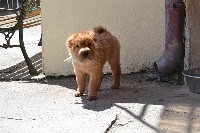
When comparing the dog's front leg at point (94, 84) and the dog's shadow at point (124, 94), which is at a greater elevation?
the dog's front leg at point (94, 84)

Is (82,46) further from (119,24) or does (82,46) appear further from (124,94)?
(119,24)

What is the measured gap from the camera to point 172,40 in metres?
5.43

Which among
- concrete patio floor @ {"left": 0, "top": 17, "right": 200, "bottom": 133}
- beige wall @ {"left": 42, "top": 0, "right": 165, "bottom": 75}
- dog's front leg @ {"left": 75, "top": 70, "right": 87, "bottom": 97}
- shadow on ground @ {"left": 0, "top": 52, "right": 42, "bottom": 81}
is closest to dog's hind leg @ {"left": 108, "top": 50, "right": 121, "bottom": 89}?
concrete patio floor @ {"left": 0, "top": 17, "right": 200, "bottom": 133}

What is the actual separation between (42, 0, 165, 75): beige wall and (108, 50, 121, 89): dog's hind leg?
70 centimetres

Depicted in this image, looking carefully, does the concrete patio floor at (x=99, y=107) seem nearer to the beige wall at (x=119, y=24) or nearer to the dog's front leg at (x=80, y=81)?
the dog's front leg at (x=80, y=81)

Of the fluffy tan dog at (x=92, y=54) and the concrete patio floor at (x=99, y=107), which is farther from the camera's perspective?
the fluffy tan dog at (x=92, y=54)

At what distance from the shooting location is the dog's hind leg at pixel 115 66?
5.29 m

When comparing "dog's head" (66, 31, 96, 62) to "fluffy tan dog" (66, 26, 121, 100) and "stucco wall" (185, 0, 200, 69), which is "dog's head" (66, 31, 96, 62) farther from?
"stucco wall" (185, 0, 200, 69)

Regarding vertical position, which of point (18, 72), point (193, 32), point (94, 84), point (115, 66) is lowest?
point (18, 72)

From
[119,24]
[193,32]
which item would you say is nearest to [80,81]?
[119,24]

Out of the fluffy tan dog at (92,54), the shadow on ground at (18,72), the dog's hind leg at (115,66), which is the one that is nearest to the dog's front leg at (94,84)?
the fluffy tan dog at (92,54)

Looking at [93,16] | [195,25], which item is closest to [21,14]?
[93,16]

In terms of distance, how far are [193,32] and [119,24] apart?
3.81ft

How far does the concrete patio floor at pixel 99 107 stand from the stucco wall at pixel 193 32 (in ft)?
1.30
